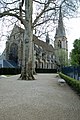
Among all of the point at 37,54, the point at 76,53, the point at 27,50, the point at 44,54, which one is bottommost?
the point at 27,50

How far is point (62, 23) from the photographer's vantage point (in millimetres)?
24969

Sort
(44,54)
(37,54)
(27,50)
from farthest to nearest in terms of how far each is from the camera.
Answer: (44,54) < (37,54) < (27,50)

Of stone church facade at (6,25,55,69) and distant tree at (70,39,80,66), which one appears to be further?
stone church facade at (6,25,55,69)

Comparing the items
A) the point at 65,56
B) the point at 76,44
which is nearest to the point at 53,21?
the point at 76,44

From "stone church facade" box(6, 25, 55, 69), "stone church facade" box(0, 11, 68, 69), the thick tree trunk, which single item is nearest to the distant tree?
the thick tree trunk

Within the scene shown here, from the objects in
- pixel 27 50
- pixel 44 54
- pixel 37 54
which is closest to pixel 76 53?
pixel 27 50

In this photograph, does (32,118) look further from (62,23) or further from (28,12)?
(62,23)

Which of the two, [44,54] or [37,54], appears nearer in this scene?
[37,54]

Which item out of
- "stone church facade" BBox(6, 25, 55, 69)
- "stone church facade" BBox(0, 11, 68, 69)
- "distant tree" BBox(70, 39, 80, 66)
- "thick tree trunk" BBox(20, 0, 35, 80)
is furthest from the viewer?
"stone church facade" BBox(0, 11, 68, 69)

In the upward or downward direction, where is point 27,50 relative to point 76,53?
downward

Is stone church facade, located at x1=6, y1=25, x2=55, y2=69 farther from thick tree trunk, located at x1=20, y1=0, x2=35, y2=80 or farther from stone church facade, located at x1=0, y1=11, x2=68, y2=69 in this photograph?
thick tree trunk, located at x1=20, y1=0, x2=35, y2=80

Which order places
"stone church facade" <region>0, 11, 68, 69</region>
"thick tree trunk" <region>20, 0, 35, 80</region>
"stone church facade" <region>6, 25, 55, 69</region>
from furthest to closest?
"stone church facade" <region>0, 11, 68, 69</region> < "stone church facade" <region>6, 25, 55, 69</region> < "thick tree trunk" <region>20, 0, 35, 80</region>

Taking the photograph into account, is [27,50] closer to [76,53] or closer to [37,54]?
[76,53]

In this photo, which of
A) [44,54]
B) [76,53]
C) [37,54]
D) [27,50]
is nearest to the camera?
[27,50]
